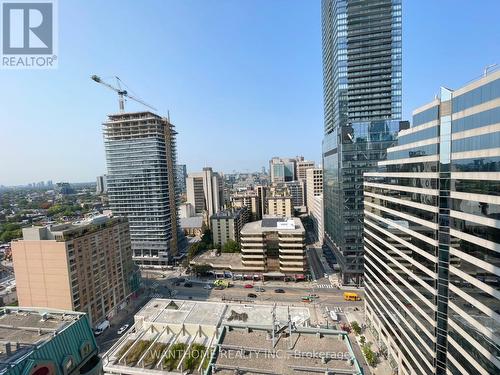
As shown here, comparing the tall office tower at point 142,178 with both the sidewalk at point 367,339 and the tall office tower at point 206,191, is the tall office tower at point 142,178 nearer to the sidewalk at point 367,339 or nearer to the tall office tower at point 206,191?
the tall office tower at point 206,191

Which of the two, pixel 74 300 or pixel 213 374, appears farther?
pixel 74 300

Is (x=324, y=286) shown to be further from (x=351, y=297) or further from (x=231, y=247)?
(x=231, y=247)

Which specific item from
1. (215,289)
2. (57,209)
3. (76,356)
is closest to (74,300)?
(76,356)

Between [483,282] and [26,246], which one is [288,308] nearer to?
[483,282]

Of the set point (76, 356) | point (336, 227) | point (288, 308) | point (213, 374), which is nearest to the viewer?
point (213, 374)

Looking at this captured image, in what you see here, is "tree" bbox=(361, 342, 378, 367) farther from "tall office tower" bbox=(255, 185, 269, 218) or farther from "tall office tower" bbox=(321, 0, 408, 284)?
"tall office tower" bbox=(255, 185, 269, 218)

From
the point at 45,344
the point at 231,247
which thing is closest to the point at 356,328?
the point at 45,344

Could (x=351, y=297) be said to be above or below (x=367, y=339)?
above

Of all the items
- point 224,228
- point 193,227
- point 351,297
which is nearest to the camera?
point 351,297
